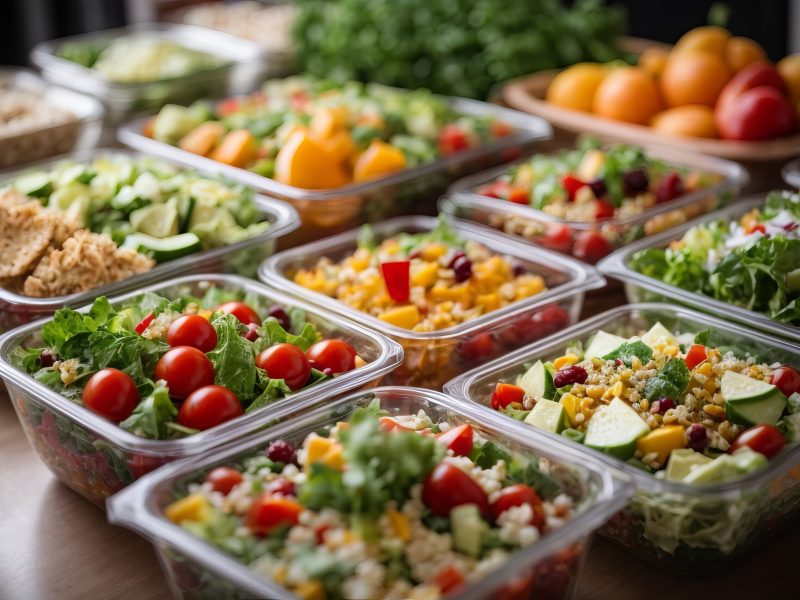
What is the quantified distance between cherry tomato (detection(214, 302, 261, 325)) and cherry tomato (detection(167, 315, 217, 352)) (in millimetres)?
146

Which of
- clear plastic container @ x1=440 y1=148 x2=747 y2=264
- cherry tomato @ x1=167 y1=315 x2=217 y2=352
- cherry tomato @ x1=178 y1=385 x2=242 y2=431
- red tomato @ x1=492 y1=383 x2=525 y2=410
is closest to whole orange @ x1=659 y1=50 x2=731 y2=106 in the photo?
clear plastic container @ x1=440 y1=148 x2=747 y2=264

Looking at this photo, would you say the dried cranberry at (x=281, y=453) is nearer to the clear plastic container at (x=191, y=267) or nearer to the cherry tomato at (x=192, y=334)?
the cherry tomato at (x=192, y=334)

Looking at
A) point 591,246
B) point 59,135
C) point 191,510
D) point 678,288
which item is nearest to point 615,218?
point 591,246

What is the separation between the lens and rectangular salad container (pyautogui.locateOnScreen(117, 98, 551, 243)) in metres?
2.55

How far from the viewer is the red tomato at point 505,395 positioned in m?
1.75

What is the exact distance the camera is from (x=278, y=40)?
149 inches

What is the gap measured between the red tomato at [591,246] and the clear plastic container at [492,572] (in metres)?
0.84

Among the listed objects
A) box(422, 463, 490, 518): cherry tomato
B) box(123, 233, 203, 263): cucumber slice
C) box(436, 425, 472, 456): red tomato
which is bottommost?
box(436, 425, 472, 456): red tomato

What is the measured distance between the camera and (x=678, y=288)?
6.75ft

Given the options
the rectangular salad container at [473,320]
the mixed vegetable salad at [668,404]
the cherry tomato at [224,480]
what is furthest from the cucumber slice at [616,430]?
the cherry tomato at [224,480]

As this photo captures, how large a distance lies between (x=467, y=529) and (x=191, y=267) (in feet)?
3.53

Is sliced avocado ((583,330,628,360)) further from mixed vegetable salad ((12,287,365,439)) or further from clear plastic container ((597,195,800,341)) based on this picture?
mixed vegetable salad ((12,287,365,439))

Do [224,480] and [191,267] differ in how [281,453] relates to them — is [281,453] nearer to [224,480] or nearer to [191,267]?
[224,480]

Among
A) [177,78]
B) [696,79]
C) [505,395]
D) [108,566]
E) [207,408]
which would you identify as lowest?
[108,566]
